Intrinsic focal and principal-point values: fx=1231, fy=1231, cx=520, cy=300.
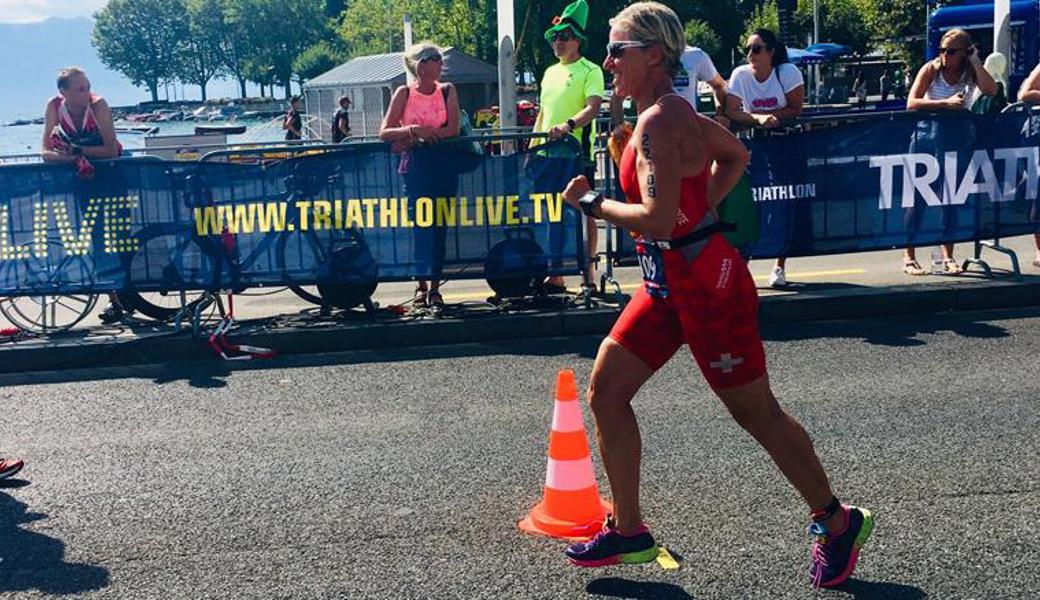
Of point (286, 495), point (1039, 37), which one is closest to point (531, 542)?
point (286, 495)

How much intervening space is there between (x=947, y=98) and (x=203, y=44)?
194m

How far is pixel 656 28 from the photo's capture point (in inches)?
171

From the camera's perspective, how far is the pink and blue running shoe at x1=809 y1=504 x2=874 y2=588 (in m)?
4.32

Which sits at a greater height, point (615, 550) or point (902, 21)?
point (902, 21)

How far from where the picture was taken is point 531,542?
4910mm

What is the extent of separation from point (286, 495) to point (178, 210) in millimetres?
4237

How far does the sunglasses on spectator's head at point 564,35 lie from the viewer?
970 centimetres

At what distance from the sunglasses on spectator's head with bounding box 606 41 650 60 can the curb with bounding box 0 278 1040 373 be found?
15.8 ft

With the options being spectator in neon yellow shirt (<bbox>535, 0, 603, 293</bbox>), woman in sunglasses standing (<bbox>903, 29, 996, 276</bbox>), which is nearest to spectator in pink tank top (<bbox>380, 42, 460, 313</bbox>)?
spectator in neon yellow shirt (<bbox>535, 0, 603, 293</bbox>)

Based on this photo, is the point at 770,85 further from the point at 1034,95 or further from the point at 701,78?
the point at 1034,95

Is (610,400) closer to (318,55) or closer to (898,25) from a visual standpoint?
(898,25)

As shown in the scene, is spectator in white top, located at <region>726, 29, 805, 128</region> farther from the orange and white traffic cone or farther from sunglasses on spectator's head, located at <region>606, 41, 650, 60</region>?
sunglasses on spectator's head, located at <region>606, 41, 650, 60</region>

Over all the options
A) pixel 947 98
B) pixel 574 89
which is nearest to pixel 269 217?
pixel 574 89

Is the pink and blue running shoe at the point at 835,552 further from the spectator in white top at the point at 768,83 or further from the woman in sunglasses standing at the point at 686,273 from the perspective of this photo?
the spectator in white top at the point at 768,83
